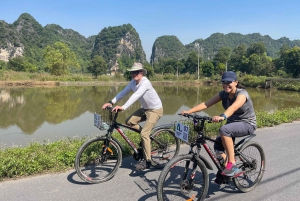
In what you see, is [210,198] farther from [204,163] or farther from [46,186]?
[46,186]

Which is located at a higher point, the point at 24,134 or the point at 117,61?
the point at 117,61

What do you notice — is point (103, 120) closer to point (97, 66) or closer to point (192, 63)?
point (97, 66)

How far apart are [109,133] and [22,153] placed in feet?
5.73

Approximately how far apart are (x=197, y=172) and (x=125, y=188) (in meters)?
1.08

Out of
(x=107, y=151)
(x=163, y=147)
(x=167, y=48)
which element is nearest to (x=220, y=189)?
(x=163, y=147)

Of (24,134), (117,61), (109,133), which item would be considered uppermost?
(117,61)

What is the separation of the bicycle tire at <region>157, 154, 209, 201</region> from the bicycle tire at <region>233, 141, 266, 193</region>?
584mm

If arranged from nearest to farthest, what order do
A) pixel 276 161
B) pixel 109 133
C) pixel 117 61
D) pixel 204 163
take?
1. pixel 204 163
2. pixel 109 133
3. pixel 276 161
4. pixel 117 61

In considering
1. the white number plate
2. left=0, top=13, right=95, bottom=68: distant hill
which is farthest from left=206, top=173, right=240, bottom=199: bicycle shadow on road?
left=0, top=13, right=95, bottom=68: distant hill

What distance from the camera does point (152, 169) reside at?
406 cm

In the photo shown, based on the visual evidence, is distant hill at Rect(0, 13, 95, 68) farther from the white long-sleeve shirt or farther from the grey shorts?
the grey shorts

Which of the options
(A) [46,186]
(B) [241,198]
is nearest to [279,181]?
(B) [241,198]

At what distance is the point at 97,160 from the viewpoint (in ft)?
12.2

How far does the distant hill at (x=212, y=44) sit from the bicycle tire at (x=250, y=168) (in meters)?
132
